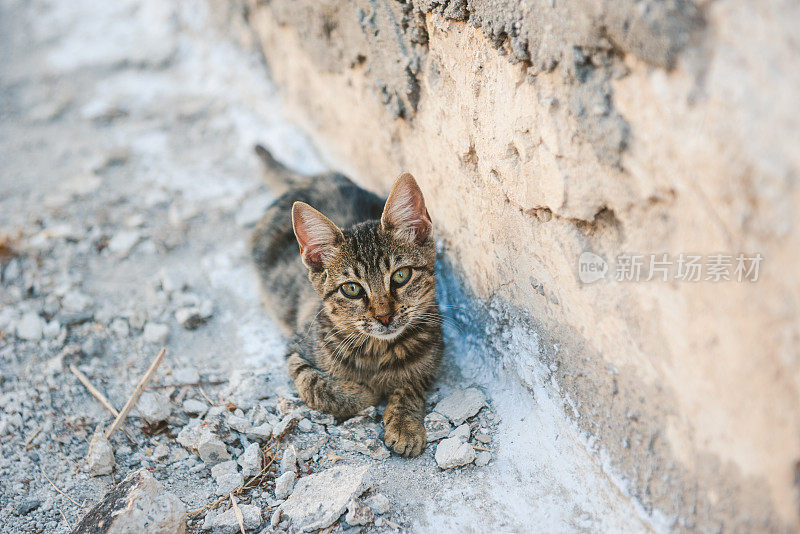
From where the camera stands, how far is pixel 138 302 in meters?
3.66

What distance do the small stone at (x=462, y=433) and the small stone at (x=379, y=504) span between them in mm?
461

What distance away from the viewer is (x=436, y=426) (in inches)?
106

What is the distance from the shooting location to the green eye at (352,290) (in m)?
2.79

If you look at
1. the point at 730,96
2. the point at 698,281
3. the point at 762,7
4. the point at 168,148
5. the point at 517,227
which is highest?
the point at 762,7

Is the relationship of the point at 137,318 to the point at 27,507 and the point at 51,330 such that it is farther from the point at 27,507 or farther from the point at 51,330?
the point at 27,507

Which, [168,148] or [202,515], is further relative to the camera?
[168,148]

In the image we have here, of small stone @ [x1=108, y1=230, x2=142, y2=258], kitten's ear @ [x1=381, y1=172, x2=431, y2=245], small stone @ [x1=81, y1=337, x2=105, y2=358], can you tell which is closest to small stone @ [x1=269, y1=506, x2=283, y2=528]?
kitten's ear @ [x1=381, y1=172, x2=431, y2=245]

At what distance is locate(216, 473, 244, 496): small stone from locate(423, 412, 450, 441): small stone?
85 cm

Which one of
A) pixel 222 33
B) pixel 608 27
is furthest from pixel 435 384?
pixel 222 33

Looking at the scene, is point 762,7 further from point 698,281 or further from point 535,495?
point 535,495

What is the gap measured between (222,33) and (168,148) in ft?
4.58

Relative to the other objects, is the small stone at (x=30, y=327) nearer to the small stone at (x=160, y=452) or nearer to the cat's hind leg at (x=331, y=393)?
the small stone at (x=160, y=452)

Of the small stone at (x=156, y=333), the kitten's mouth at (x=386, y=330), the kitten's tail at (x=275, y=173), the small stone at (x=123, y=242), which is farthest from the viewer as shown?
the kitten's tail at (x=275, y=173)
